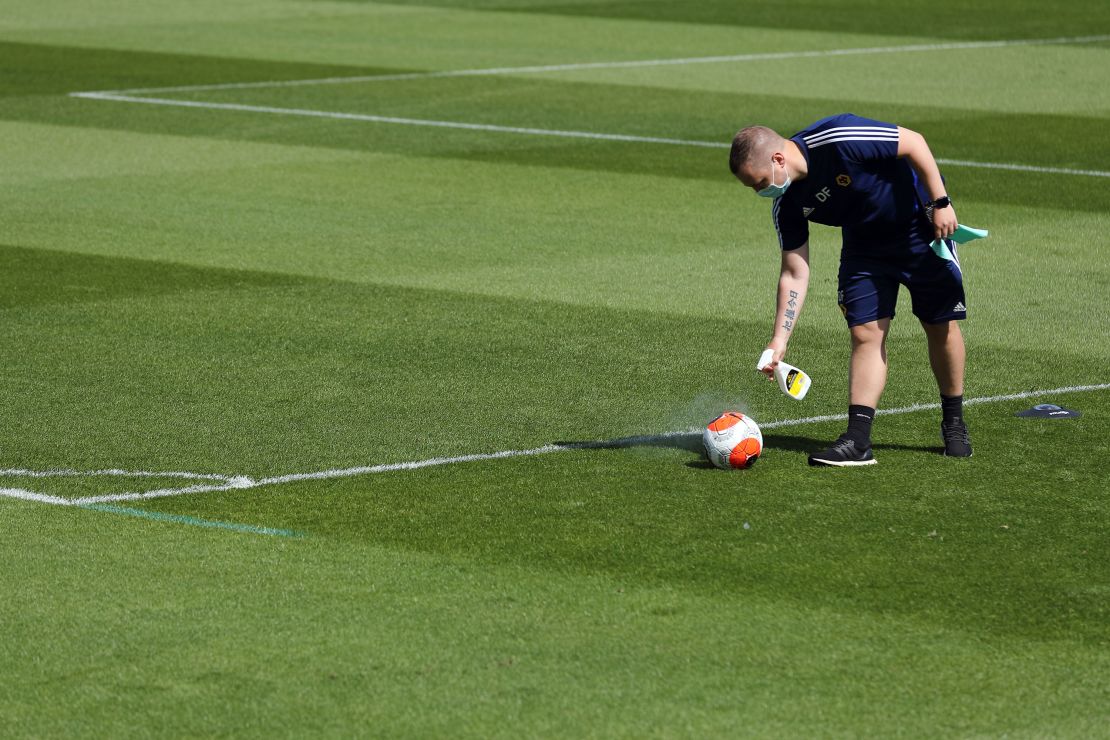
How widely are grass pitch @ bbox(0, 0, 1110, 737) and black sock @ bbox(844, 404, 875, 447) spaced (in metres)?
0.16

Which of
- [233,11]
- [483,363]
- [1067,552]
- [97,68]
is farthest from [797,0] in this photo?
Answer: [1067,552]

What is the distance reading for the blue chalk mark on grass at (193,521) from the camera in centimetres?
812

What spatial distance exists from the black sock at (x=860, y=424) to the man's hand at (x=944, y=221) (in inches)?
35.2

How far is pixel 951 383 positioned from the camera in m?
9.41

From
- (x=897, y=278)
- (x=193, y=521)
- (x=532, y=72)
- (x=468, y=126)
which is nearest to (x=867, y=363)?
(x=897, y=278)

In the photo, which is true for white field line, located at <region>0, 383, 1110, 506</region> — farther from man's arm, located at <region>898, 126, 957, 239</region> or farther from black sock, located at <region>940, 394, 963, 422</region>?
man's arm, located at <region>898, 126, 957, 239</region>

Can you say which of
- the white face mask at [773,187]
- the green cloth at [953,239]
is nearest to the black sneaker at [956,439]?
the green cloth at [953,239]

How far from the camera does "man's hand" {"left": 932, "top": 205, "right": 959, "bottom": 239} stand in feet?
29.3

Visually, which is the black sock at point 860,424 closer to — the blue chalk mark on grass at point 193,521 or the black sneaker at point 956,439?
the black sneaker at point 956,439

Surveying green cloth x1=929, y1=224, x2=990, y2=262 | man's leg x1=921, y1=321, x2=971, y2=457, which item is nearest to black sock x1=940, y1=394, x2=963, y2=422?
man's leg x1=921, y1=321, x2=971, y2=457

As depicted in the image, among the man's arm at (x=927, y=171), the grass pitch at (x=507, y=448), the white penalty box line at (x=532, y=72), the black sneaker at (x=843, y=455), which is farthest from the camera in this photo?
the white penalty box line at (x=532, y=72)

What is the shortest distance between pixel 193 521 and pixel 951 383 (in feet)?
11.8

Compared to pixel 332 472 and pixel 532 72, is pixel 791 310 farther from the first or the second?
pixel 532 72

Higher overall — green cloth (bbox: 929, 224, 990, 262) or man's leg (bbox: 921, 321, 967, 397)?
green cloth (bbox: 929, 224, 990, 262)
